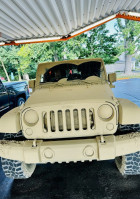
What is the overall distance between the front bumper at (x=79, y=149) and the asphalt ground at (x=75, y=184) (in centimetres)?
65

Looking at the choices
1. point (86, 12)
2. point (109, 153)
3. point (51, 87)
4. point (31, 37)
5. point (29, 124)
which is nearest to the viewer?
point (109, 153)

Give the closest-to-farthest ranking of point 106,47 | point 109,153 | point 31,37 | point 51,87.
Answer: point 109,153 → point 51,87 → point 31,37 → point 106,47

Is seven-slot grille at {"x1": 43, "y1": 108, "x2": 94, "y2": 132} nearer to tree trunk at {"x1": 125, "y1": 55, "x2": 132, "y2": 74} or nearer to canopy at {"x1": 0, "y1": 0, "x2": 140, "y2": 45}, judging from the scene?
canopy at {"x1": 0, "y1": 0, "x2": 140, "y2": 45}

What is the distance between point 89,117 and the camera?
2.37 m

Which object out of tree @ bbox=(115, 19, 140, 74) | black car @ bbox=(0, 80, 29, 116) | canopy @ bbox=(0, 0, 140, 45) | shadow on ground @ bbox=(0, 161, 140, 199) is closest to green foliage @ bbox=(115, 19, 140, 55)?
tree @ bbox=(115, 19, 140, 74)

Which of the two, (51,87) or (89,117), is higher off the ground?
(51,87)

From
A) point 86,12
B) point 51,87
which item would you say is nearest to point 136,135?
point 51,87

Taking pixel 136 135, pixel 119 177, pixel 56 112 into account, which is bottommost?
pixel 119 177

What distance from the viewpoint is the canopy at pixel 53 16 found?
5430 millimetres

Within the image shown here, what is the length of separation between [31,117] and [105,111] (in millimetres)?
964

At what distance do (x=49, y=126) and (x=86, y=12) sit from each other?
554 centimetres

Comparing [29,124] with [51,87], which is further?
[51,87]

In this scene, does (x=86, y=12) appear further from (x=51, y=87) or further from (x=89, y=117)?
(x=89, y=117)

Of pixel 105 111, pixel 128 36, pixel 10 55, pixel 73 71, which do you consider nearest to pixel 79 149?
pixel 105 111
